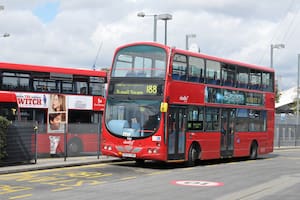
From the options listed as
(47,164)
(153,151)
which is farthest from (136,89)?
(47,164)

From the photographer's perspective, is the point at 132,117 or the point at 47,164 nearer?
the point at 47,164

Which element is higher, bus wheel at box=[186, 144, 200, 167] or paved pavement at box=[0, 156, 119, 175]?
bus wheel at box=[186, 144, 200, 167]

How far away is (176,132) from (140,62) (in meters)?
2.91

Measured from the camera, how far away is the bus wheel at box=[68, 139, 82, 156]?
22.7 meters

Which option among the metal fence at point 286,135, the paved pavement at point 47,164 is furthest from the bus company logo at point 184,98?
the metal fence at point 286,135

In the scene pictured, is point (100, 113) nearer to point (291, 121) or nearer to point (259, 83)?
point (259, 83)

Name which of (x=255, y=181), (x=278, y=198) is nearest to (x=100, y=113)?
(x=255, y=181)

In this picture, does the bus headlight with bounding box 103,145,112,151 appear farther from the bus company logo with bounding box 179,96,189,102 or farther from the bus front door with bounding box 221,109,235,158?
the bus front door with bounding box 221,109,235,158

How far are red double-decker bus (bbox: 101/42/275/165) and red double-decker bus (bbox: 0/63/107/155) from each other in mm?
2177

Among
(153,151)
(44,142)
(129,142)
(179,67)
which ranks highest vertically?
(179,67)

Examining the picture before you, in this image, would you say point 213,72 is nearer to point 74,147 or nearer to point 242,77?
point 242,77

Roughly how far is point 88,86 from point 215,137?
21.9ft

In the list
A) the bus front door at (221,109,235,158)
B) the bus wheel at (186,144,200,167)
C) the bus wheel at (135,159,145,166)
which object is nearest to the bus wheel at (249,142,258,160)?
the bus front door at (221,109,235,158)

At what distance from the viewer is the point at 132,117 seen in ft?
63.0
